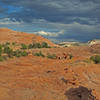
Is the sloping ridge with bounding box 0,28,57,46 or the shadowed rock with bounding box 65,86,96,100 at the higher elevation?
the sloping ridge with bounding box 0,28,57,46

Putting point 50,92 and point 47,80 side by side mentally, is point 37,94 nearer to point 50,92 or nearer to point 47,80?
point 50,92

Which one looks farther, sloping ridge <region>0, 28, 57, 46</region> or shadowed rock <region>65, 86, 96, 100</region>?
sloping ridge <region>0, 28, 57, 46</region>

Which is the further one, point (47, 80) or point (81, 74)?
point (81, 74)

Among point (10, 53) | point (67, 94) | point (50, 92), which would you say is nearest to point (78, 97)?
point (67, 94)

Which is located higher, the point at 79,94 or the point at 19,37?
the point at 19,37

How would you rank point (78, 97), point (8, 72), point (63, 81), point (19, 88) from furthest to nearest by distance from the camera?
point (8, 72)
point (63, 81)
point (19, 88)
point (78, 97)

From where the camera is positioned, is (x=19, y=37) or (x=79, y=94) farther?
(x=19, y=37)

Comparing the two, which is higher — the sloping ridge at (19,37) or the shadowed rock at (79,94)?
the sloping ridge at (19,37)

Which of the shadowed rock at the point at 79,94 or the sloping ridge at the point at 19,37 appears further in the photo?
the sloping ridge at the point at 19,37

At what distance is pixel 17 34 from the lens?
7875cm

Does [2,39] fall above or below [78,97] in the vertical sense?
above

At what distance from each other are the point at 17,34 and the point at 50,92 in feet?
221

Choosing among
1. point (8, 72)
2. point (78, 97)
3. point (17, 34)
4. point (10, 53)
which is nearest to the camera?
point (78, 97)

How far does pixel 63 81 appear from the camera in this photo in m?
14.5
